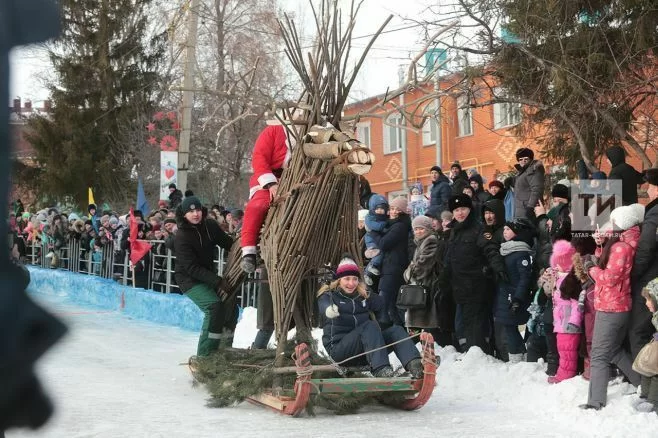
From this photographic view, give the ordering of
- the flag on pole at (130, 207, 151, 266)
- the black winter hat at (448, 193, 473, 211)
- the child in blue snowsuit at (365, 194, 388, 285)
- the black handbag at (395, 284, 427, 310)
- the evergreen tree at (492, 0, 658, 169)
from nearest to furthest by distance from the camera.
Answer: the black handbag at (395, 284, 427, 310) < the black winter hat at (448, 193, 473, 211) < the evergreen tree at (492, 0, 658, 169) < the child in blue snowsuit at (365, 194, 388, 285) < the flag on pole at (130, 207, 151, 266)

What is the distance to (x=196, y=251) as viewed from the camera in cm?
842

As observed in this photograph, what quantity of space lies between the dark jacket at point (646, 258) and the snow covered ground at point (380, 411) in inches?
31.3

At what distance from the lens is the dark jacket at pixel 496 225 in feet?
29.2

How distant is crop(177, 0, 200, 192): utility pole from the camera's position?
18516 mm

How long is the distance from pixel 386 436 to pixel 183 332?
6.75 meters

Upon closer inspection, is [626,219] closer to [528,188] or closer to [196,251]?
[528,188]

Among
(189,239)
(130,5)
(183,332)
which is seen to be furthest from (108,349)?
(130,5)

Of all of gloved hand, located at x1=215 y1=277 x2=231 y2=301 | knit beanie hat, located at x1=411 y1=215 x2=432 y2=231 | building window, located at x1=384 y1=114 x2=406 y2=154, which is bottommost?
gloved hand, located at x1=215 y1=277 x2=231 y2=301

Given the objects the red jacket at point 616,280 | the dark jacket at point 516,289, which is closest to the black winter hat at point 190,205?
the dark jacket at point 516,289

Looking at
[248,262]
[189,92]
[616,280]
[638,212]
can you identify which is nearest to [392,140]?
[189,92]

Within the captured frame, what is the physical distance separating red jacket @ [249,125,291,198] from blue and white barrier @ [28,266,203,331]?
4.42m

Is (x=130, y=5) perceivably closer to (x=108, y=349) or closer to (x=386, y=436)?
(x=108, y=349)

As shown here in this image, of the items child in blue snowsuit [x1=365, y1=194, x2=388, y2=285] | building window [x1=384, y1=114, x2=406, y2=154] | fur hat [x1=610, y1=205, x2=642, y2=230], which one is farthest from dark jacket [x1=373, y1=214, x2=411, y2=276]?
building window [x1=384, y1=114, x2=406, y2=154]

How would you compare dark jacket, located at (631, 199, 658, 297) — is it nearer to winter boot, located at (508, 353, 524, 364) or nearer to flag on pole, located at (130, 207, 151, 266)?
winter boot, located at (508, 353, 524, 364)
